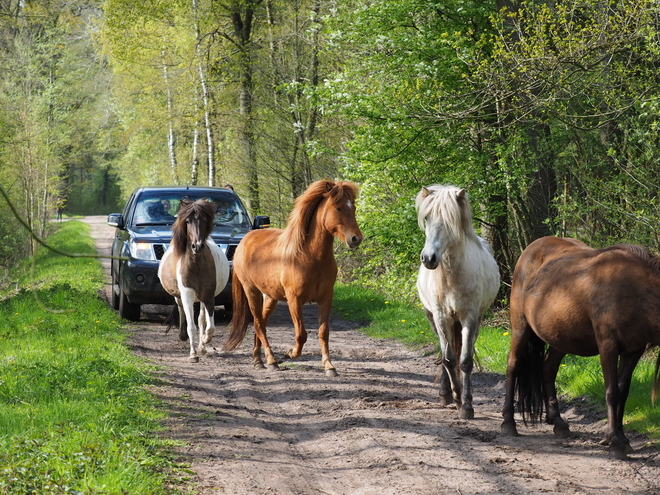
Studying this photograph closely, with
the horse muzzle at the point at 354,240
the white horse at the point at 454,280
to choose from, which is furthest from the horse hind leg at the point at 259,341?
the white horse at the point at 454,280

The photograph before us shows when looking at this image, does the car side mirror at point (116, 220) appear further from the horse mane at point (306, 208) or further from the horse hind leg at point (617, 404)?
the horse hind leg at point (617, 404)

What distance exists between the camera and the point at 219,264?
10.4 m

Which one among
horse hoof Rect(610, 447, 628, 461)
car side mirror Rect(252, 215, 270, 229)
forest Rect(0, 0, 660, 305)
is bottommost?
horse hoof Rect(610, 447, 628, 461)

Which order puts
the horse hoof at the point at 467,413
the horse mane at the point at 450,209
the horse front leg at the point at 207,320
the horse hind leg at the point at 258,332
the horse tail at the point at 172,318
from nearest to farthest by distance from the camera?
the horse mane at the point at 450,209 → the horse hoof at the point at 467,413 → the horse hind leg at the point at 258,332 → the horse front leg at the point at 207,320 → the horse tail at the point at 172,318

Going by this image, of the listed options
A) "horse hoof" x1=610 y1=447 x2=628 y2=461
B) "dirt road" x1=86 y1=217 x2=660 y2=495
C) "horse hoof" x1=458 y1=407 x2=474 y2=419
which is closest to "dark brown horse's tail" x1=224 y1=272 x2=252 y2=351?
"dirt road" x1=86 y1=217 x2=660 y2=495

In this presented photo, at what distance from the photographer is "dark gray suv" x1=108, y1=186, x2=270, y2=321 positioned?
37.5 feet

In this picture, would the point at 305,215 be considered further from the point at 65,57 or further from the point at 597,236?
the point at 65,57

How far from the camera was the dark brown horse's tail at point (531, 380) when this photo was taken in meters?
6.08

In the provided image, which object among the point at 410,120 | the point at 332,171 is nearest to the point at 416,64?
the point at 410,120

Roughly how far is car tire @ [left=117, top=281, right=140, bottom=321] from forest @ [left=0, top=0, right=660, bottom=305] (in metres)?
3.02

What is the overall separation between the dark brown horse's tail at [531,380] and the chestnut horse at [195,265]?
4491 millimetres

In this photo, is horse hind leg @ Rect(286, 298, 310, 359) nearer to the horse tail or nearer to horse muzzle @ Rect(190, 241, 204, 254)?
horse muzzle @ Rect(190, 241, 204, 254)

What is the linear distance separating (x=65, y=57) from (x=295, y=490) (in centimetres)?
3337

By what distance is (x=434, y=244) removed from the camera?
6.14m
